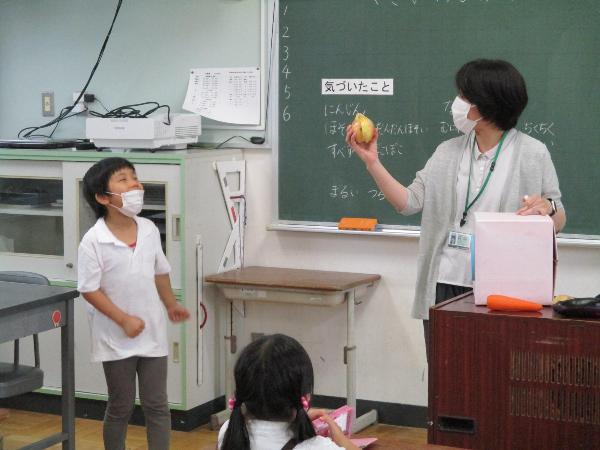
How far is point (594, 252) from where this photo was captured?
4.06 metres

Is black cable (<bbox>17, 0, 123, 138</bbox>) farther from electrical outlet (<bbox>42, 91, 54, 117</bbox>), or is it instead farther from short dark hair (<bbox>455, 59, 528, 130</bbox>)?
short dark hair (<bbox>455, 59, 528, 130</bbox>)

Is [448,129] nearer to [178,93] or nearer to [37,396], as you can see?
[178,93]

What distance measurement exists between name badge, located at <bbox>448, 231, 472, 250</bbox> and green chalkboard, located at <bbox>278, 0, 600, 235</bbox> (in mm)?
1477

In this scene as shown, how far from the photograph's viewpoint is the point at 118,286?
3371 mm

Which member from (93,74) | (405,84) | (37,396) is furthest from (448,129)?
(37,396)

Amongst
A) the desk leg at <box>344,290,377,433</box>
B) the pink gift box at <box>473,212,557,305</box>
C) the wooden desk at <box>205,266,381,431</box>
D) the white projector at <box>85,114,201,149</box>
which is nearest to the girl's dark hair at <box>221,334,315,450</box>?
the pink gift box at <box>473,212,557,305</box>

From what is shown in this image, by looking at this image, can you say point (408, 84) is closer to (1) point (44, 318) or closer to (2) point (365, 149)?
(2) point (365, 149)

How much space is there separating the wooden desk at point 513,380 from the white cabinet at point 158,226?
2.37 m

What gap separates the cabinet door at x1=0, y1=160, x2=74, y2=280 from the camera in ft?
15.2

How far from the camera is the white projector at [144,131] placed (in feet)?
14.2

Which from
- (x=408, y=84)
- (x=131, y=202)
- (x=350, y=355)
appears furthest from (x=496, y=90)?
(x=350, y=355)

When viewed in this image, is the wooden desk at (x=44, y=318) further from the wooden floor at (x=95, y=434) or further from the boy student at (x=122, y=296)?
the wooden floor at (x=95, y=434)

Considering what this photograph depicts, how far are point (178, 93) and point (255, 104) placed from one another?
435mm

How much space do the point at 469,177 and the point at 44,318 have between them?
1.51m
